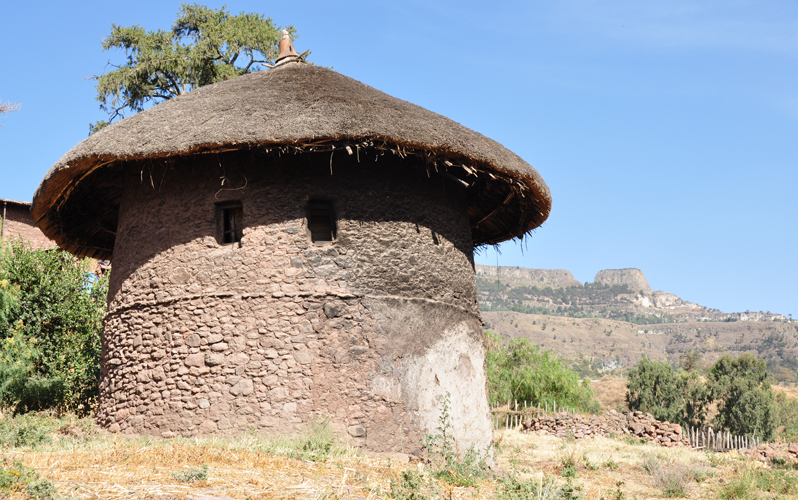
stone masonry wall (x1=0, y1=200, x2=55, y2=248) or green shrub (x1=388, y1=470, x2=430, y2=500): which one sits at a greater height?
stone masonry wall (x1=0, y1=200, x2=55, y2=248)

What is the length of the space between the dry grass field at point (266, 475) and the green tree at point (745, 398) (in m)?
23.2

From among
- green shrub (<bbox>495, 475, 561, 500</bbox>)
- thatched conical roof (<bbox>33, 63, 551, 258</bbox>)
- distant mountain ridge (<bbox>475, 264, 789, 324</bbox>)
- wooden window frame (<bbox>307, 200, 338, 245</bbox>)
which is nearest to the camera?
green shrub (<bbox>495, 475, 561, 500</bbox>)

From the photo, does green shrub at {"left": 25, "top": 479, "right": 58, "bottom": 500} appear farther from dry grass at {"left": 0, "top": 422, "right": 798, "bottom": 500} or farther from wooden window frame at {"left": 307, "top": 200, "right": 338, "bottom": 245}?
wooden window frame at {"left": 307, "top": 200, "right": 338, "bottom": 245}

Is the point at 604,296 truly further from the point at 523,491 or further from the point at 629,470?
the point at 523,491

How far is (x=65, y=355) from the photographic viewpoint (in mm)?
12914

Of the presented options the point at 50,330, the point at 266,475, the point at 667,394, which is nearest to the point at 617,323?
the point at 667,394

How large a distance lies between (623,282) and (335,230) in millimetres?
171261

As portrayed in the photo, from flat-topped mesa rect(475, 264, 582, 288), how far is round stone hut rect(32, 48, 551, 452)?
152 meters

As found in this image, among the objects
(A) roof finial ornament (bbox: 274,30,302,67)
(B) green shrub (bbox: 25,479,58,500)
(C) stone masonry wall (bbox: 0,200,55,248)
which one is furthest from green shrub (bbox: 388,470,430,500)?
(C) stone masonry wall (bbox: 0,200,55,248)

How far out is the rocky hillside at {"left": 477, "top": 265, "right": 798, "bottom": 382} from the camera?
102 meters

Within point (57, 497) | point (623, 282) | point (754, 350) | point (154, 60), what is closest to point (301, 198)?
point (57, 497)

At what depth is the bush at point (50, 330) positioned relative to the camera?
37.2 feet

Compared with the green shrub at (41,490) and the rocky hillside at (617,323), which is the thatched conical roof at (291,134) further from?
the rocky hillside at (617,323)

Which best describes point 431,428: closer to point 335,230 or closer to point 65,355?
point 335,230
